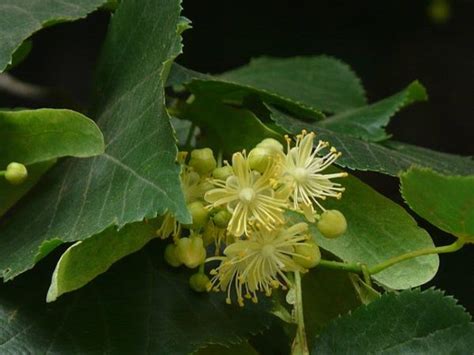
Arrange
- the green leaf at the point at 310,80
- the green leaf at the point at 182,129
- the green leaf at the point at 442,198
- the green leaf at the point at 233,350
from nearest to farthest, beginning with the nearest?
the green leaf at the point at 442,198
the green leaf at the point at 233,350
the green leaf at the point at 182,129
the green leaf at the point at 310,80

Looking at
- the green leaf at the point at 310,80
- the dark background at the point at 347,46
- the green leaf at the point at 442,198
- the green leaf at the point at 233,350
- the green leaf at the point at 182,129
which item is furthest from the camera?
the dark background at the point at 347,46

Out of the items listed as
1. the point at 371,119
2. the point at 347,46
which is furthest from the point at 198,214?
the point at 347,46

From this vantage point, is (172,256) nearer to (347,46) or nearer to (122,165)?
(122,165)

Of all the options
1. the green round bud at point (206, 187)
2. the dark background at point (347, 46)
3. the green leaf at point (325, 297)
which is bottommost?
the dark background at point (347, 46)

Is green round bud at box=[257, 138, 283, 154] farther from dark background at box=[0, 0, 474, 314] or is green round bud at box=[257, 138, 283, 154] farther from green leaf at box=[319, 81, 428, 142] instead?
dark background at box=[0, 0, 474, 314]

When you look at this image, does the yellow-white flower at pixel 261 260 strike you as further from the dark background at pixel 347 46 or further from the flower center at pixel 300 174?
the dark background at pixel 347 46

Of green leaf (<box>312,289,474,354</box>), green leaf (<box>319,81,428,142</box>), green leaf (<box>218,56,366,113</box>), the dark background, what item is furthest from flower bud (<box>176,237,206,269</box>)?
the dark background

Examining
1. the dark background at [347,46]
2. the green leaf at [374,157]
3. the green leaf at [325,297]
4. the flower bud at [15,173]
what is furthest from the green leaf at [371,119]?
the dark background at [347,46]
